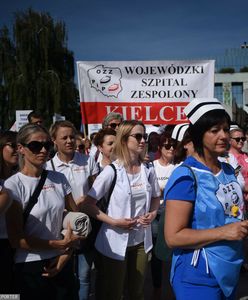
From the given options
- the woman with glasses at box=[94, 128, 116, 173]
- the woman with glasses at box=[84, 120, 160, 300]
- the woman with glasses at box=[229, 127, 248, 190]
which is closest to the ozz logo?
the woman with glasses at box=[94, 128, 116, 173]

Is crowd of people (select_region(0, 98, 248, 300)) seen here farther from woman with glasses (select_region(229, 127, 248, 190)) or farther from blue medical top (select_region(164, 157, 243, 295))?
woman with glasses (select_region(229, 127, 248, 190))

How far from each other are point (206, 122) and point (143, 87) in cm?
401

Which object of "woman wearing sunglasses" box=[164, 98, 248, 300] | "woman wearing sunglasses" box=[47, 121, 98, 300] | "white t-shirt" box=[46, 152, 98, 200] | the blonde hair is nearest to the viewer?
"woman wearing sunglasses" box=[164, 98, 248, 300]

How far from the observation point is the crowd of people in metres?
2.18

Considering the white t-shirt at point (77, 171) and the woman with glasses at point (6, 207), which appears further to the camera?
the white t-shirt at point (77, 171)

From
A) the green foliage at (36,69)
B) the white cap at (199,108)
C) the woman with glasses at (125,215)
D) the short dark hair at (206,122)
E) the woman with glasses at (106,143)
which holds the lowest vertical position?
the woman with glasses at (125,215)

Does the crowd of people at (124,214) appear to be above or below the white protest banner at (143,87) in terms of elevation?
below

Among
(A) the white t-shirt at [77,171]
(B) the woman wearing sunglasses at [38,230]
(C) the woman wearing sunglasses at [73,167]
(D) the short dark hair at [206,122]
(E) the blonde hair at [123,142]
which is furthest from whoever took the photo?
(A) the white t-shirt at [77,171]

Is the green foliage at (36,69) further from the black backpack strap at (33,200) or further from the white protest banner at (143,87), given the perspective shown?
the black backpack strap at (33,200)

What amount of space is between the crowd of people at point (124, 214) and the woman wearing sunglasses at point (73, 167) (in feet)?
0.03

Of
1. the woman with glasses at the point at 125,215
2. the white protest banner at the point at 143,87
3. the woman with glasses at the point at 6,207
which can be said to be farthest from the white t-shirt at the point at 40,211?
the white protest banner at the point at 143,87

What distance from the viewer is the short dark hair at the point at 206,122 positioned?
225 centimetres

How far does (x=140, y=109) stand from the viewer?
6195 mm

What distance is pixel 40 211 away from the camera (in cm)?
280
